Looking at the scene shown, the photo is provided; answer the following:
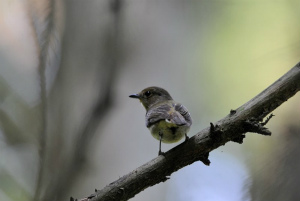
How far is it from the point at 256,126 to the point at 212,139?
0.12 meters

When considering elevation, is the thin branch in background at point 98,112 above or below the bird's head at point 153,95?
below

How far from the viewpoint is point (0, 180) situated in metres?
1.29

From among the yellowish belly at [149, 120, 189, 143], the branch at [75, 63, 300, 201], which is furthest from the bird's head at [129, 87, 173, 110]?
the branch at [75, 63, 300, 201]

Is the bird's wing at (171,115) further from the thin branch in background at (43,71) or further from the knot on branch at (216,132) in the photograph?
the thin branch in background at (43,71)

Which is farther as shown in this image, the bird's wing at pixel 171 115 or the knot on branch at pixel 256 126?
the bird's wing at pixel 171 115

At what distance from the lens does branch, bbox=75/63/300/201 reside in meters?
1.07

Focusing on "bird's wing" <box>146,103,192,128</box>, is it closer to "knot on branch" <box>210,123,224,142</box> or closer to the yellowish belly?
the yellowish belly

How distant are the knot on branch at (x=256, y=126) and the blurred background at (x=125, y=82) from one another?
126 mm

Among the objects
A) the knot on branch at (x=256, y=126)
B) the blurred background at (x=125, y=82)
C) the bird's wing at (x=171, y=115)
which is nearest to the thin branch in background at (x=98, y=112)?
the blurred background at (x=125, y=82)

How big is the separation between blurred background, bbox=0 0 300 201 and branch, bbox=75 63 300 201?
128 millimetres

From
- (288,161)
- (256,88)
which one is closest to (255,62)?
(256,88)

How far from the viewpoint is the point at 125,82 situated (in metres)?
1.61

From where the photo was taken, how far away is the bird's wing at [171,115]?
4.35ft

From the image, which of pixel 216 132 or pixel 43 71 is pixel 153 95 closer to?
pixel 43 71
